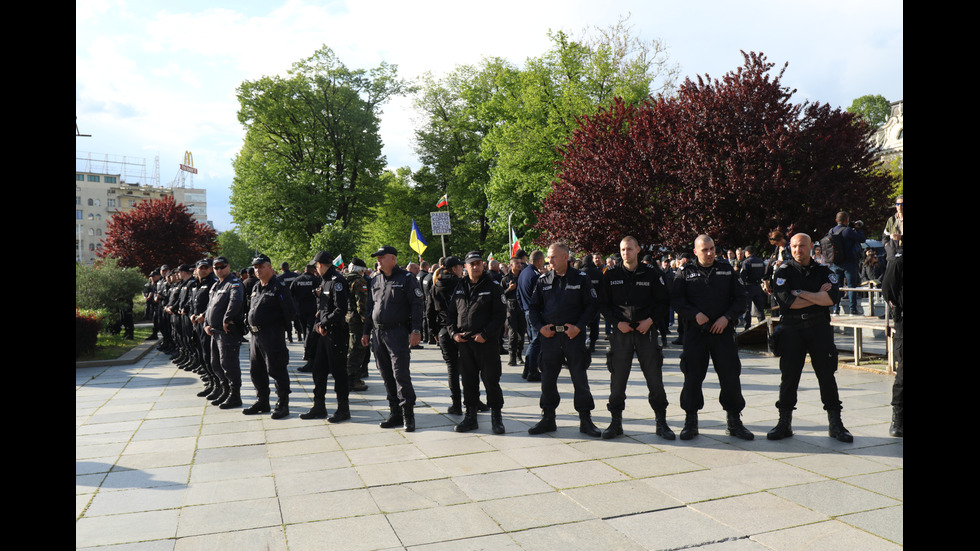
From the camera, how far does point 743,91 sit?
736 inches

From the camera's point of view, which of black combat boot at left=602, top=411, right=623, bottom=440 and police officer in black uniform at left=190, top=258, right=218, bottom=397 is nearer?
black combat boot at left=602, top=411, right=623, bottom=440

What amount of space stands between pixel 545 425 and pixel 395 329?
2.02 m

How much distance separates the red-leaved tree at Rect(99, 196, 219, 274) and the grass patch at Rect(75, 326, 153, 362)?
47.5 feet

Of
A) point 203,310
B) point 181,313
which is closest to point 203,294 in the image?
point 203,310

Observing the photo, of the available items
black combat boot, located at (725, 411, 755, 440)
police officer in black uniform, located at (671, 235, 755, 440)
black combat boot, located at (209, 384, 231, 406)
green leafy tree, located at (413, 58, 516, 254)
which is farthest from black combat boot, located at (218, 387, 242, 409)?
green leafy tree, located at (413, 58, 516, 254)

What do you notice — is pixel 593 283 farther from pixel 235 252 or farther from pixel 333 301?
pixel 235 252

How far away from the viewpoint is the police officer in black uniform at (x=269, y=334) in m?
8.21

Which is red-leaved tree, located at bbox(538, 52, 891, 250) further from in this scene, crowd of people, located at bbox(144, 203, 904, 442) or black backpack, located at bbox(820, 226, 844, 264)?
crowd of people, located at bbox(144, 203, 904, 442)

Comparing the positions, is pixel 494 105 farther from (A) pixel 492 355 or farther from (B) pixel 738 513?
(B) pixel 738 513

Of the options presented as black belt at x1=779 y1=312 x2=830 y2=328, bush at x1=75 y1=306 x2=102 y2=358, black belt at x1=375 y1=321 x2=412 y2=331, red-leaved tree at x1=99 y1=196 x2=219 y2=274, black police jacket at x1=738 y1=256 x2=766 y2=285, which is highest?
red-leaved tree at x1=99 y1=196 x2=219 y2=274

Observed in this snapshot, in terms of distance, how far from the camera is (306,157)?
37438 mm

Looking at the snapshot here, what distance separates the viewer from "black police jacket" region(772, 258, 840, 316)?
20.8ft
